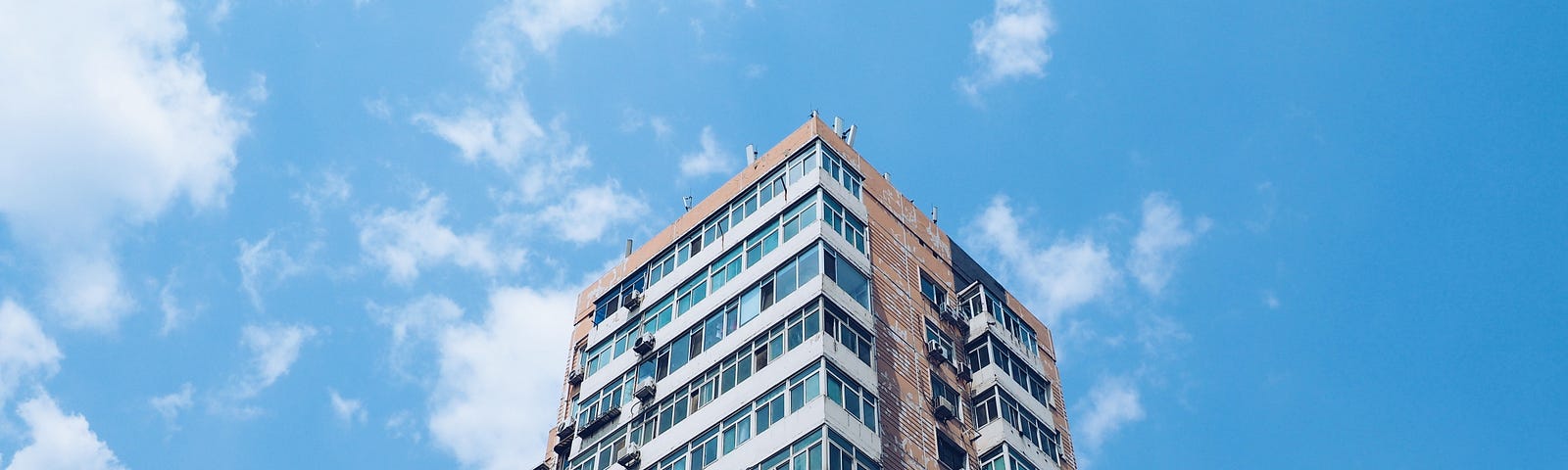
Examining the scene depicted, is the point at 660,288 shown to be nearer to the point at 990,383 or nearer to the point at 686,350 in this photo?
the point at 686,350

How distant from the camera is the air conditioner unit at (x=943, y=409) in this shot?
46062 mm

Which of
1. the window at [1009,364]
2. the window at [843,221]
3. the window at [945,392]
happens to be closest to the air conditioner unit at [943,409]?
the window at [945,392]

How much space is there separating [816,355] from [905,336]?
569 cm

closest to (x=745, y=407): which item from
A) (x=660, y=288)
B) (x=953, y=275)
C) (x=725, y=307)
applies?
(x=725, y=307)

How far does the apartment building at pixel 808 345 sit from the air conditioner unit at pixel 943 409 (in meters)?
0.08

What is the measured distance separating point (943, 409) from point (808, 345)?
538cm

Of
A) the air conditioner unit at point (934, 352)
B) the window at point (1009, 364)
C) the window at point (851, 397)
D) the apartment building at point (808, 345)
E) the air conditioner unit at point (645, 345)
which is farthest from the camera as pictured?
the window at point (1009, 364)

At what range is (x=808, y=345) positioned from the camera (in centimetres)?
4341

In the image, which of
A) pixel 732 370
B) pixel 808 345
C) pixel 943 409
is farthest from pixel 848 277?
pixel 943 409

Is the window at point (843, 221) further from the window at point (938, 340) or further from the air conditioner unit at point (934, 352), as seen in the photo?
the air conditioner unit at point (934, 352)

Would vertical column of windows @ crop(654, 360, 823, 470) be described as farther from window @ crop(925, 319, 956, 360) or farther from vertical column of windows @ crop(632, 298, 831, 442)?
window @ crop(925, 319, 956, 360)

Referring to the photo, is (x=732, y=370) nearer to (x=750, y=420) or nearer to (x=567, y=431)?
(x=750, y=420)

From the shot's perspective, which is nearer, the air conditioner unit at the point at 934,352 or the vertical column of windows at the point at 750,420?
the vertical column of windows at the point at 750,420

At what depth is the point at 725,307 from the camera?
157 feet
